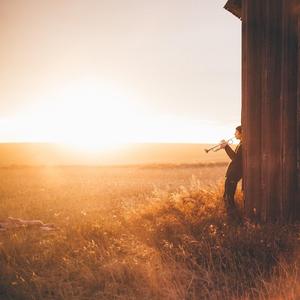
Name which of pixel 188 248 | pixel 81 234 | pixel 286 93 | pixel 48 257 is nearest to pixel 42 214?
pixel 81 234

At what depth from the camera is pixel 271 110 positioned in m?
7.23

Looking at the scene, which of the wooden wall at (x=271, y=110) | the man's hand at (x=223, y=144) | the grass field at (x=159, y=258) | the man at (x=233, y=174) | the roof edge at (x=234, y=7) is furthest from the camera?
the roof edge at (x=234, y=7)

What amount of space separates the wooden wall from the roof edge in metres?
0.75

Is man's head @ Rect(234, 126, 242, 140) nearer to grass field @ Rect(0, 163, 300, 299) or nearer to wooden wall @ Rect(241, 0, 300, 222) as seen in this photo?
wooden wall @ Rect(241, 0, 300, 222)

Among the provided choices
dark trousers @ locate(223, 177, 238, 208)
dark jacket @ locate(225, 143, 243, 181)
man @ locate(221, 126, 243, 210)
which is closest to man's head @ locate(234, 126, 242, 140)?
man @ locate(221, 126, 243, 210)

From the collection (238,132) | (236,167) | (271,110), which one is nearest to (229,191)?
(236,167)

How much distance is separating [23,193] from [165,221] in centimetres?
920

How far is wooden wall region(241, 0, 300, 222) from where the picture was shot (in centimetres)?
702

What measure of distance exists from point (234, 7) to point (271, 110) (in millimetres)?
2582

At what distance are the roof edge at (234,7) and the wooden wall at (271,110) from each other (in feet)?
2.47

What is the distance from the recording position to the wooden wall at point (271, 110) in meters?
7.02

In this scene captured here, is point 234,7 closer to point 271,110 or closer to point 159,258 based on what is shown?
point 271,110

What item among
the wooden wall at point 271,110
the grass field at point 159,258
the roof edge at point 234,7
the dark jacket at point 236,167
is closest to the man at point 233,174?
the dark jacket at point 236,167

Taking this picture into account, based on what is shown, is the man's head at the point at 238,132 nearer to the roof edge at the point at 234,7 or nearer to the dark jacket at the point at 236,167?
the dark jacket at the point at 236,167
